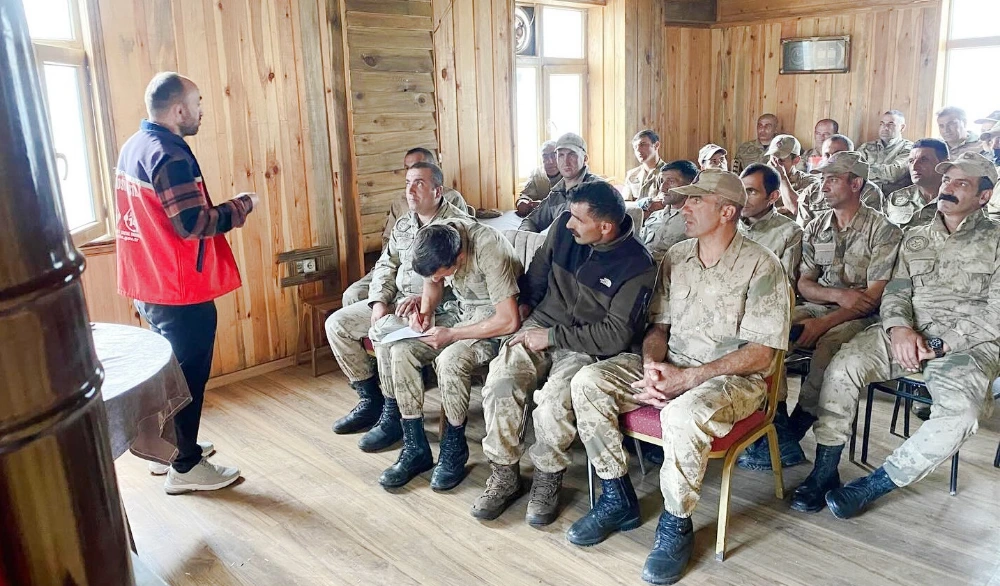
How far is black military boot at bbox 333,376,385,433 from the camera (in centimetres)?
348

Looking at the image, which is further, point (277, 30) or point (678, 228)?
point (277, 30)

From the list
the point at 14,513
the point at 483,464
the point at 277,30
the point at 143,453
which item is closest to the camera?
the point at 14,513

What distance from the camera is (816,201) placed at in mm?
4418

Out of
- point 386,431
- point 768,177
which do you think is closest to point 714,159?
point 768,177

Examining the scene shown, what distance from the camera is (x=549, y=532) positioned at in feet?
8.57

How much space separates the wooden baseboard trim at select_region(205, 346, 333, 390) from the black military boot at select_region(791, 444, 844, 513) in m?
2.74

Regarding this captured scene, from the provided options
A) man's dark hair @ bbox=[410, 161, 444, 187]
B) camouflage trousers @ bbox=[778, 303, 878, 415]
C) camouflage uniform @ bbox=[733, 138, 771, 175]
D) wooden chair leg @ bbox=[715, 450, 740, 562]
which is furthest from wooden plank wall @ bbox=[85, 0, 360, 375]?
camouflage uniform @ bbox=[733, 138, 771, 175]

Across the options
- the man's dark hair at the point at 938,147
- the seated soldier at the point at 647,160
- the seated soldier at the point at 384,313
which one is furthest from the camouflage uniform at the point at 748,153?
the seated soldier at the point at 384,313

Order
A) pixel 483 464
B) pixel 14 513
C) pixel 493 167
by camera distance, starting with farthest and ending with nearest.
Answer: pixel 493 167
pixel 483 464
pixel 14 513

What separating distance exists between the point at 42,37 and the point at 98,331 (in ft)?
5.51

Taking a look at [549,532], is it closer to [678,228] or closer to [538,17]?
[678,228]

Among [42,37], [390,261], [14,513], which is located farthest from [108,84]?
[14,513]

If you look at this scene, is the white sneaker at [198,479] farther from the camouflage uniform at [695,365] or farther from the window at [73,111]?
the camouflage uniform at [695,365]

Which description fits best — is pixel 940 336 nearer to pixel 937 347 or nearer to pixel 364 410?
pixel 937 347
